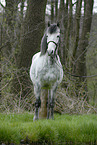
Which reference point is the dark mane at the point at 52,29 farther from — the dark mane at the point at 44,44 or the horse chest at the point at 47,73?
the horse chest at the point at 47,73

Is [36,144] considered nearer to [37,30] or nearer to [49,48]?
[49,48]

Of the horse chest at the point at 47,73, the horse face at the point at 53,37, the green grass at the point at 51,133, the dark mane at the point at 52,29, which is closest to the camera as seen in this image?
the green grass at the point at 51,133

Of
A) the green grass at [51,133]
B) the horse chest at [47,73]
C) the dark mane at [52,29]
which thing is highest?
the dark mane at [52,29]

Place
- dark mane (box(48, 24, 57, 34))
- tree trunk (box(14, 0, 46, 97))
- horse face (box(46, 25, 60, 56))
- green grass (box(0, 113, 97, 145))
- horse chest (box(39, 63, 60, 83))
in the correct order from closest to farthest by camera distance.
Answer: green grass (box(0, 113, 97, 145)) < horse face (box(46, 25, 60, 56)) < dark mane (box(48, 24, 57, 34)) < horse chest (box(39, 63, 60, 83)) < tree trunk (box(14, 0, 46, 97))

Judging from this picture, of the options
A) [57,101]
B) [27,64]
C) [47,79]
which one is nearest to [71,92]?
[57,101]

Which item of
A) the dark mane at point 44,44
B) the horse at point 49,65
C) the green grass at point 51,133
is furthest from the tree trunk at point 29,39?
the green grass at point 51,133

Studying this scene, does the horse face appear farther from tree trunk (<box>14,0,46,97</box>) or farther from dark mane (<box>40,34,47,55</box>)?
tree trunk (<box>14,0,46,97</box>)

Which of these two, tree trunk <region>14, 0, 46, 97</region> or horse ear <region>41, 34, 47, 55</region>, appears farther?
tree trunk <region>14, 0, 46, 97</region>

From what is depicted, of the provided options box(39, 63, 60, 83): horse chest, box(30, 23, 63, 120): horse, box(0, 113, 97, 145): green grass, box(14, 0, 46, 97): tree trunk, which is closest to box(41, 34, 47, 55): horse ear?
box(30, 23, 63, 120): horse

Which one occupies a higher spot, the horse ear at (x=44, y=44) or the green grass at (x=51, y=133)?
the horse ear at (x=44, y=44)

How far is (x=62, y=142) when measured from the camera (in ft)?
13.8

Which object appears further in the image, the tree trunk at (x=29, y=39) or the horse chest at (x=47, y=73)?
the tree trunk at (x=29, y=39)

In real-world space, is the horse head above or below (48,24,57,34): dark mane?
below

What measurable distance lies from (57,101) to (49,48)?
3.75 meters
